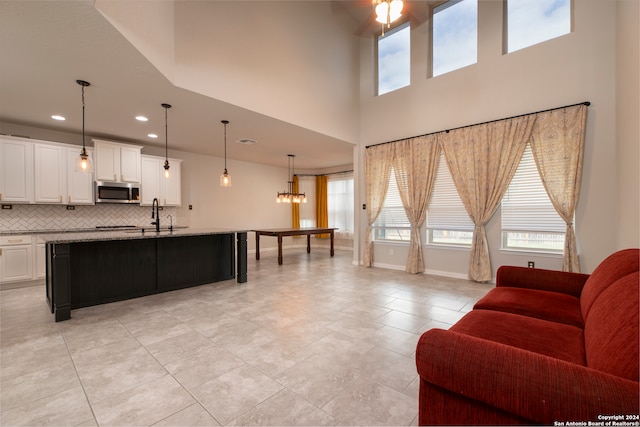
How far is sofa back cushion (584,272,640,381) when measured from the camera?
2.98ft

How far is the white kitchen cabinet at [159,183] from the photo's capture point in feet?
18.7

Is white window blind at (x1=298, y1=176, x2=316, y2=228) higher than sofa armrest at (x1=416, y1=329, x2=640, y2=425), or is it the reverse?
white window blind at (x1=298, y1=176, x2=316, y2=228)

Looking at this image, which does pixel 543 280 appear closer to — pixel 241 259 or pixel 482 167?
Answer: pixel 482 167

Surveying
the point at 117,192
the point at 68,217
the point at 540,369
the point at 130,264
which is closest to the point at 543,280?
the point at 540,369

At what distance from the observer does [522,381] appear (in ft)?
3.18

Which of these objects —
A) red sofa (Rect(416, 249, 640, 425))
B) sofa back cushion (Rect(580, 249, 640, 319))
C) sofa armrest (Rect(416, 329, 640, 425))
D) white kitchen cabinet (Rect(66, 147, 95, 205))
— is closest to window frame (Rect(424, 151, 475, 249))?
sofa back cushion (Rect(580, 249, 640, 319))

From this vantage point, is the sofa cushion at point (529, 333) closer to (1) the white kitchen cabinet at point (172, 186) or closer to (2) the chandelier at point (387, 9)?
(2) the chandelier at point (387, 9)

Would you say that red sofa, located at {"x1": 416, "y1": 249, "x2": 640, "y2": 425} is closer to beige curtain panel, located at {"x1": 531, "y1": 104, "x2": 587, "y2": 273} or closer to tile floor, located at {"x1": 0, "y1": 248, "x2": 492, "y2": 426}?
tile floor, located at {"x1": 0, "y1": 248, "x2": 492, "y2": 426}

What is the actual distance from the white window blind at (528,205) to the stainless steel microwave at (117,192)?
6712 millimetres

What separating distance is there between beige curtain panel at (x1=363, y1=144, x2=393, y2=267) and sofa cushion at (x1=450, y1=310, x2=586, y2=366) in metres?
3.96

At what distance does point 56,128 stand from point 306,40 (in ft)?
15.5

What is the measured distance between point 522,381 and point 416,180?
176 inches

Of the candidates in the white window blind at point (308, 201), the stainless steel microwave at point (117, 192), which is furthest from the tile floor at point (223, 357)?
the white window blind at point (308, 201)

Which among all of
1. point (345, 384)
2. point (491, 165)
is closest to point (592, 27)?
point (491, 165)
